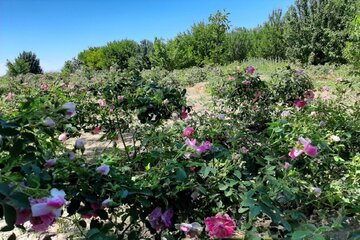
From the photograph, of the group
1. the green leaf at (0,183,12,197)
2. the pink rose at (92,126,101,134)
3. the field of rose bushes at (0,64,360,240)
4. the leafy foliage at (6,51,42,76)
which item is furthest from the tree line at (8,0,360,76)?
the green leaf at (0,183,12,197)

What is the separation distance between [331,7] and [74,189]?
1987 cm

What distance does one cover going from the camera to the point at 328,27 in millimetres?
18812

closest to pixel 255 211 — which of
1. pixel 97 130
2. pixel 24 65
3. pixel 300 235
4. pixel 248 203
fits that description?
pixel 248 203

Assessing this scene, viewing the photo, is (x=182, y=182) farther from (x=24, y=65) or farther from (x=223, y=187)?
(x=24, y=65)

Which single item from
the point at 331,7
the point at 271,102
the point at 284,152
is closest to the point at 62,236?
the point at 284,152

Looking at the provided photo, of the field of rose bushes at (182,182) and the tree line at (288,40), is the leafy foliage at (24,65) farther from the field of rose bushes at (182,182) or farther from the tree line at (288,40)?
the field of rose bushes at (182,182)

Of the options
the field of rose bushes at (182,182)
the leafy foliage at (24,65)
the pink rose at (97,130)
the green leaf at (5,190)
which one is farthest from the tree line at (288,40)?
the green leaf at (5,190)

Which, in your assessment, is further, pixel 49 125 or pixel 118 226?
pixel 118 226

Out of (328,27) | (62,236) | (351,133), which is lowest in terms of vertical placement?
(62,236)

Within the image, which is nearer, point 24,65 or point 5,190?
point 5,190

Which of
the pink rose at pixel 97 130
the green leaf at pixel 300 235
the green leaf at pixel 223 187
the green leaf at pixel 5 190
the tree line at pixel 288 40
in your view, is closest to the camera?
the green leaf at pixel 5 190

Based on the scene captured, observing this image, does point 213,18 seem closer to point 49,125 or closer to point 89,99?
point 89,99

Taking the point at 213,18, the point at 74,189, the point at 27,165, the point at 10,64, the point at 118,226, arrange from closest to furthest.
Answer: the point at 27,165 → the point at 74,189 → the point at 118,226 → the point at 213,18 → the point at 10,64

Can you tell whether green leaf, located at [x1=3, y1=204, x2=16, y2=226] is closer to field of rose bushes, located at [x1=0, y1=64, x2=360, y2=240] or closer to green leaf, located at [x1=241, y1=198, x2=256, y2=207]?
field of rose bushes, located at [x1=0, y1=64, x2=360, y2=240]
